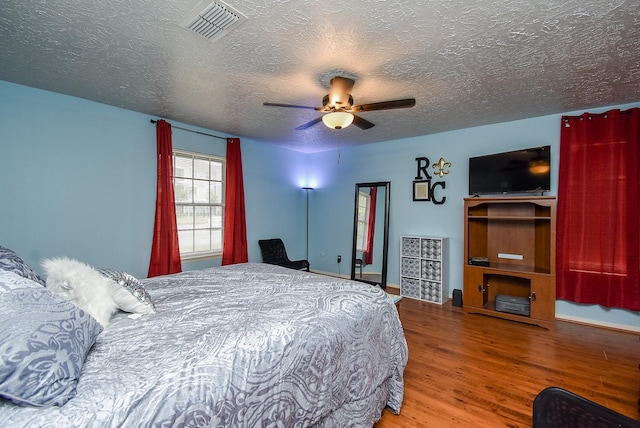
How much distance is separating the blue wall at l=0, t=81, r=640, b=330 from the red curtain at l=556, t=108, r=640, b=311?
17cm

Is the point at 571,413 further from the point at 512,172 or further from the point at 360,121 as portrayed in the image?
the point at 512,172

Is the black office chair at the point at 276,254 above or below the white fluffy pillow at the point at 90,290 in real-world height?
below

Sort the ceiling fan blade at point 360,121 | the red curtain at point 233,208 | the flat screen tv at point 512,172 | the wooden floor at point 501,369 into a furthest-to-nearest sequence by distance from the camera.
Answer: the red curtain at point 233,208 < the flat screen tv at point 512,172 < the ceiling fan blade at point 360,121 < the wooden floor at point 501,369

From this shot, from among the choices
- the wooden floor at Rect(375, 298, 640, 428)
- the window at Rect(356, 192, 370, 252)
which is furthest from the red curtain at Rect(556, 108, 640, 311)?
the window at Rect(356, 192, 370, 252)

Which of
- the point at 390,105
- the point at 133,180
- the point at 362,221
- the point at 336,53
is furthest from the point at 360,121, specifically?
the point at 133,180

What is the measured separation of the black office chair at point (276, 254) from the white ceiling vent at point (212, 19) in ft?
11.3

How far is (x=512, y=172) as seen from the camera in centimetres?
362

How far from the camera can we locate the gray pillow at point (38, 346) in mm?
744

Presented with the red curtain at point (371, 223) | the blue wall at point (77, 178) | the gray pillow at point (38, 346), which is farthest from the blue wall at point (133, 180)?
the gray pillow at point (38, 346)

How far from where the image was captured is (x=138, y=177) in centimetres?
360

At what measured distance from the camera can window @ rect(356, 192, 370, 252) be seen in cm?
507

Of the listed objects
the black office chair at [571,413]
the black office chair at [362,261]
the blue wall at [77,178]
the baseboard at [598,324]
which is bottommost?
the baseboard at [598,324]

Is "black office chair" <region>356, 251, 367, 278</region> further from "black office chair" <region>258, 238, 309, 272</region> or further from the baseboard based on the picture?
the baseboard

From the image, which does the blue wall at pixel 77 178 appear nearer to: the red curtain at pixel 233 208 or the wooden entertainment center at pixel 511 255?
the red curtain at pixel 233 208
